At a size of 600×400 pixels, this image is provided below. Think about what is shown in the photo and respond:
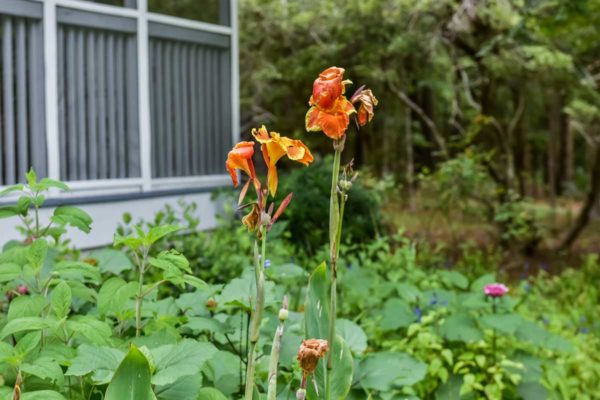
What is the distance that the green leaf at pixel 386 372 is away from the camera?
73.5 inches

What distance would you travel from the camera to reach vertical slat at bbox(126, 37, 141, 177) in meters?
5.32

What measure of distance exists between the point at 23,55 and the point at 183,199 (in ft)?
5.18

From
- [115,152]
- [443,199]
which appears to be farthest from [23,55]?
[443,199]

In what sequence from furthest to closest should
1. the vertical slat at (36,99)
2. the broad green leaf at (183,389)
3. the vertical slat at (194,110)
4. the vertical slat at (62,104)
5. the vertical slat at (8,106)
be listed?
the vertical slat at (194,110) < the vertical slat at (62,104) < the vertical slat at (36,99) < the vertical slat at (8,106) < the broad green leaf at (183,389)

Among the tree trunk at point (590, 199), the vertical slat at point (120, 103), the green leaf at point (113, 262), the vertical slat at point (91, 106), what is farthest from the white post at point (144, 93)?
the tree trunk at point (590, 199)

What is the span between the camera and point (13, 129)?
4.57 meters

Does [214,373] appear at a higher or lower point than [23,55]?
lower

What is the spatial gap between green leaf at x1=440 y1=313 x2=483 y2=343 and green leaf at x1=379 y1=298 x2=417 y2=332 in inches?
4.9

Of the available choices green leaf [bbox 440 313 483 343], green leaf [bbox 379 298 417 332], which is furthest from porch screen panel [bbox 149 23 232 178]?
green leaf [bbox 440 313 483 343]

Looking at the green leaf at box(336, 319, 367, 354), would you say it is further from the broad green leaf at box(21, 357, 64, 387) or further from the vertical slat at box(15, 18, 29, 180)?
the vertical slat at box(15, 18, 29, 180)

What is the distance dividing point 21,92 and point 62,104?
331mm

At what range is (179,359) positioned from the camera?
4.46 ft

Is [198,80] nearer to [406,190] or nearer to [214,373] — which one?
[214,373]

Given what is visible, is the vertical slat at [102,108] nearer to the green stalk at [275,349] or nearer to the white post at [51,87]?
the white post at [51,87]
